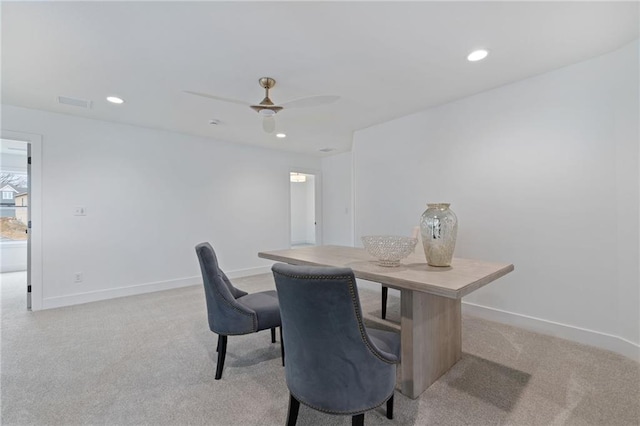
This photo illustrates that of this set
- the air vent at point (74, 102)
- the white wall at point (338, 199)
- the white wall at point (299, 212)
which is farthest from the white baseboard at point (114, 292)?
the white wall at point (299, 212)

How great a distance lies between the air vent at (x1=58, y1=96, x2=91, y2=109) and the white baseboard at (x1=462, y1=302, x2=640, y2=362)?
4.71 meters

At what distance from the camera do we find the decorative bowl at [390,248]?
184cm

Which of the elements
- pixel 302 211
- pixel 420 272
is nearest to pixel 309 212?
pixel 302 211

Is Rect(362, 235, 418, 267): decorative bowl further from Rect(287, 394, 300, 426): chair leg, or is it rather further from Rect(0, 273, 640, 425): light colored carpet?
Rect(287, 394, 300, 426): chair leg

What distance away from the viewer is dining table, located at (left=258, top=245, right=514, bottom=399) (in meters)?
1.47

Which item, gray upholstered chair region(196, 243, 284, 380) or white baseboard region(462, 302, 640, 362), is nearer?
gray upholstered chair region(196, 243, 284, 380)

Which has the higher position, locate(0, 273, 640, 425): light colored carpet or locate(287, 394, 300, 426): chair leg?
locate(287, 394, 300, 426): chair leg

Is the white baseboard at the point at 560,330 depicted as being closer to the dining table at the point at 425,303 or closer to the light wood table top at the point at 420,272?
the dining table at the point at 425,303

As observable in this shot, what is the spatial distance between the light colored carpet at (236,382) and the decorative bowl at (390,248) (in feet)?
2.74

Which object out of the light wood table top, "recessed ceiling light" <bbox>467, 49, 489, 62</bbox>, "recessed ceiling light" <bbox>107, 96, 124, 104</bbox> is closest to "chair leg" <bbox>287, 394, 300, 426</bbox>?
the light wood table top

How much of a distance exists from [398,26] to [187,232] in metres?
4.00

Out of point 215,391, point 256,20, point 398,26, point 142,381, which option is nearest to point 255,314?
point 215,391

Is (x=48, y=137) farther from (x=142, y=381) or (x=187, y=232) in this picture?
(x=142, y=381)

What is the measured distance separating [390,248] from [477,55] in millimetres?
1690
